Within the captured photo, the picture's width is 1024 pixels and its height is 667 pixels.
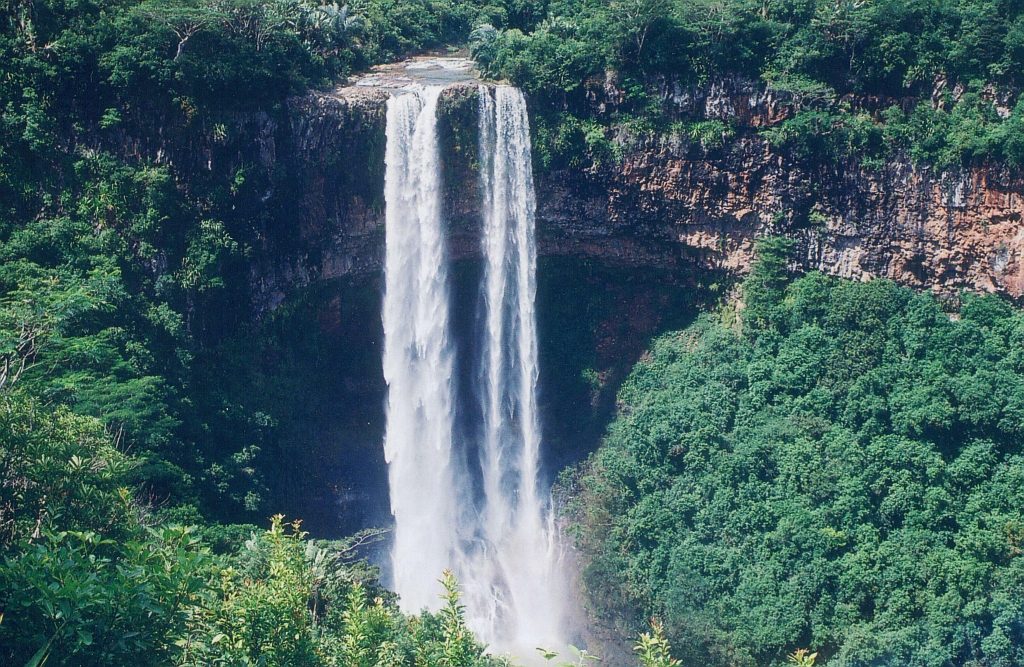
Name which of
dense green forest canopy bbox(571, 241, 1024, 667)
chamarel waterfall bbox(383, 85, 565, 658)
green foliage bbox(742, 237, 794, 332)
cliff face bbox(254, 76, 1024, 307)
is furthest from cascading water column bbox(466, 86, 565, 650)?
green foliage bbox(742, 237, 794, 332)

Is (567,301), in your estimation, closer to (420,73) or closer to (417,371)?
(417,371)

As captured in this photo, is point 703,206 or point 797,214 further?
point 703,206

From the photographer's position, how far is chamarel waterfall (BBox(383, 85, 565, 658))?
25.0m

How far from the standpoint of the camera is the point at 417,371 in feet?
85.0

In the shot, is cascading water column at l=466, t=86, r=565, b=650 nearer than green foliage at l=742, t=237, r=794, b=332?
Yes

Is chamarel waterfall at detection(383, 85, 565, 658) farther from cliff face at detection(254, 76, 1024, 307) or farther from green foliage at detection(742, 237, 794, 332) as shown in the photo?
green foliage at detection(742, 237, 794, 332)

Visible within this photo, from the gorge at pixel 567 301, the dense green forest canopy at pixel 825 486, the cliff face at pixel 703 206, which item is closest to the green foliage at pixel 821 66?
the gorge at pixel 567 301

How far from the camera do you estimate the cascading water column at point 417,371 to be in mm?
25047

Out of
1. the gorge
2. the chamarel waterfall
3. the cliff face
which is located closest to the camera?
the gorge

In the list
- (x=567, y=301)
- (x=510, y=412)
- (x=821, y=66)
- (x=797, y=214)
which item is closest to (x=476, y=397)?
(x=510, y=412)

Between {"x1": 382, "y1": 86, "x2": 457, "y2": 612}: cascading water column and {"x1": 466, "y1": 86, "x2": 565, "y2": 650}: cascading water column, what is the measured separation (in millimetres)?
1088

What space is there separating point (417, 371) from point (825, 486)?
9571mm

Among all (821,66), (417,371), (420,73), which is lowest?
(417,371)

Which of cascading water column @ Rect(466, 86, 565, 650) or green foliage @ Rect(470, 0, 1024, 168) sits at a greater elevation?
green foliage @ Rect(470, 0, 1024, 168)
